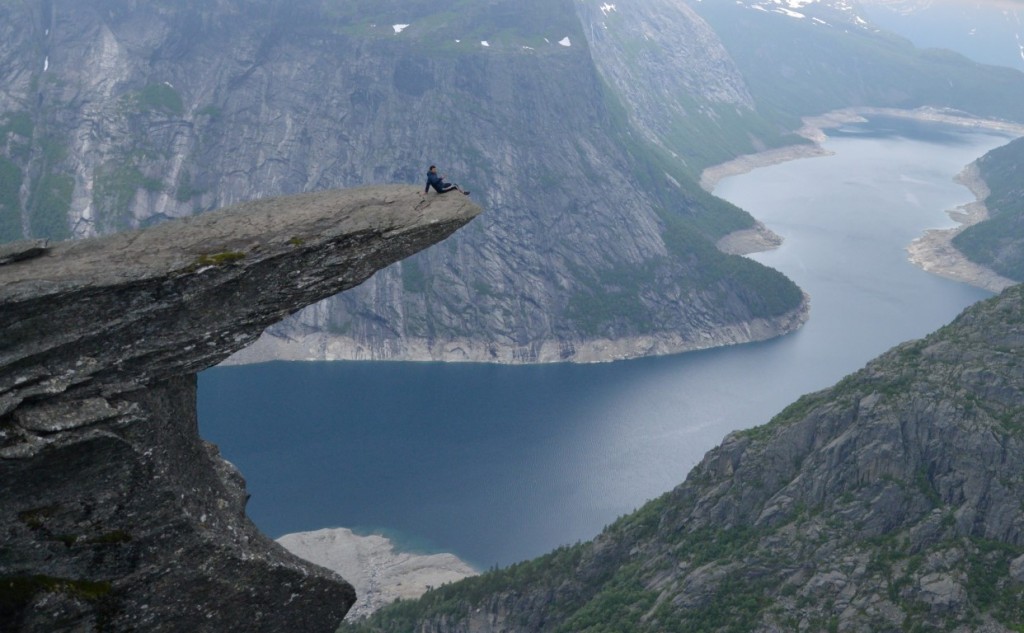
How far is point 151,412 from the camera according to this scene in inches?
964

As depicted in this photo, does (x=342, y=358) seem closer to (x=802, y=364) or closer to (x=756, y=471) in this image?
(x=802, y=364)

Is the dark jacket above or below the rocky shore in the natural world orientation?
above

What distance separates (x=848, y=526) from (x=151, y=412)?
53696 millimetres

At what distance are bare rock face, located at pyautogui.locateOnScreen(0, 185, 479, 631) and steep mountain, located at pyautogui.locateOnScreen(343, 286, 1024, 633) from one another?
141 feet

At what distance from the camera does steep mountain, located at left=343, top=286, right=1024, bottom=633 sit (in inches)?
2350

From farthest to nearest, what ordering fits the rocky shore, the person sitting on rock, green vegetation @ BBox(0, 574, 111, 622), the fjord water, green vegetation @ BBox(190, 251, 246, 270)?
the fjord water
the rocky shore
the person sitting on rock
green vegetation @ BBox(190, 251, 246, 270)
green vegetation @ BBox(0, 574, 111, 622)

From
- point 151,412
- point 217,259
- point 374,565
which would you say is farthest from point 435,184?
point 374,565

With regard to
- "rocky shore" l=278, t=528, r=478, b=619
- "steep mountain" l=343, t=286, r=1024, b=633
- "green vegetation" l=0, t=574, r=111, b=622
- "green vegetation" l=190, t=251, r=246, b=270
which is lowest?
"rocky shore" l=278, t=528, r=478, b=619

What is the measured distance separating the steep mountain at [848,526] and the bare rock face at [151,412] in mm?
43045

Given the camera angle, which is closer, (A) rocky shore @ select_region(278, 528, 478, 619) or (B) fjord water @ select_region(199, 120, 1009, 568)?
(A) rocky shore @ select_region(278, 528, 478, 619)

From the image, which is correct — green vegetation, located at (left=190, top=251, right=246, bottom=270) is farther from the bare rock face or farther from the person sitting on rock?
the person sitting on rock

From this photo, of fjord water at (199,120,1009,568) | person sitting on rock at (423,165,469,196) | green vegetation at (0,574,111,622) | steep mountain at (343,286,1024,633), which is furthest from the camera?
fjord water at (199,120,1009,568)

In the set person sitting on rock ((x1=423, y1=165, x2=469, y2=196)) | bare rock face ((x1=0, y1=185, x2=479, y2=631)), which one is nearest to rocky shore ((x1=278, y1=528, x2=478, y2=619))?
person sitting on rock ((x1=423, y1=165, x2=469, y2=196))

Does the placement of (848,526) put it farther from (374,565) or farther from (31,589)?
(374,565)
